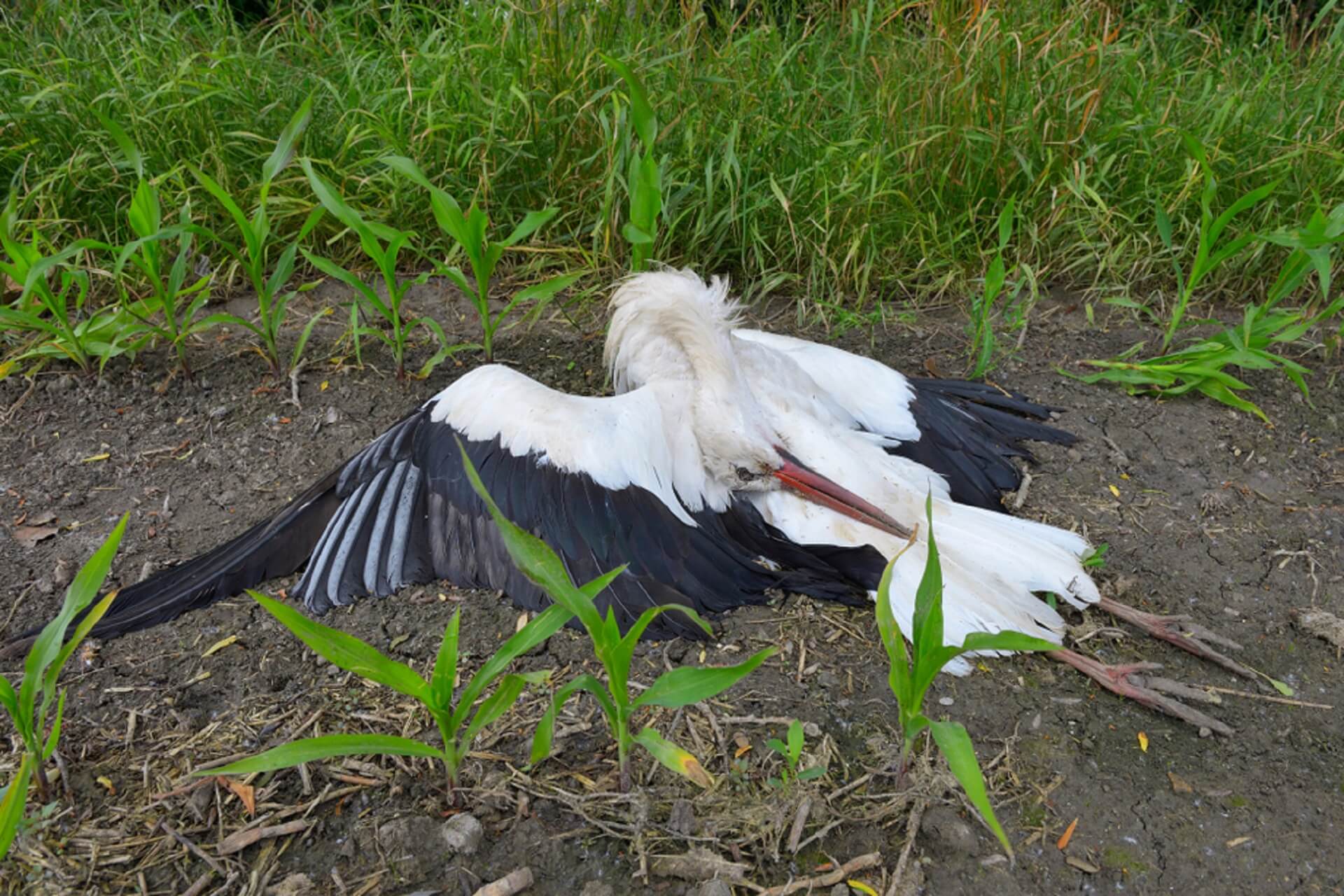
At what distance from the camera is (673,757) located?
4.92 ft

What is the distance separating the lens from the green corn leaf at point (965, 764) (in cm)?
138

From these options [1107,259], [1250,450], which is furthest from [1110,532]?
[1107,259]

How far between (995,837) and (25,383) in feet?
9.96

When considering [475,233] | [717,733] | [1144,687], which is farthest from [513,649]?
[475,233]

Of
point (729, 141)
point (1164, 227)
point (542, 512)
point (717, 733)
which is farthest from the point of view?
point (729, 141)

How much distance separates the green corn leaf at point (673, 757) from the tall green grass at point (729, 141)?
2.19 m

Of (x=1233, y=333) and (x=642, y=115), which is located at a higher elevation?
(x=642, y=115)

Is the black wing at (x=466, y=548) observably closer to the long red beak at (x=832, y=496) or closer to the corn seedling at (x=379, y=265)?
the long red beak at (x=832, y=496)

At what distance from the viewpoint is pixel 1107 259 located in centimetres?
359

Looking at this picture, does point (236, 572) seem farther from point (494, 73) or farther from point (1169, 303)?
point (1169, 303)

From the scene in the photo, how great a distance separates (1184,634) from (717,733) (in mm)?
1133

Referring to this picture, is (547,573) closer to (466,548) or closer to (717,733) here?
(717,733)

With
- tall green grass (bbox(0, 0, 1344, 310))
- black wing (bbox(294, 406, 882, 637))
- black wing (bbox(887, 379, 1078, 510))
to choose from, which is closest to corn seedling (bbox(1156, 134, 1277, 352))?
tall green grass (bbox(0, 0, 1344, 310))

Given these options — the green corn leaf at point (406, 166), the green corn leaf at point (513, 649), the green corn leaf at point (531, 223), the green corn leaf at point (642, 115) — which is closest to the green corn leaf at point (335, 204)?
the green corn leaf at point (406, 166)
